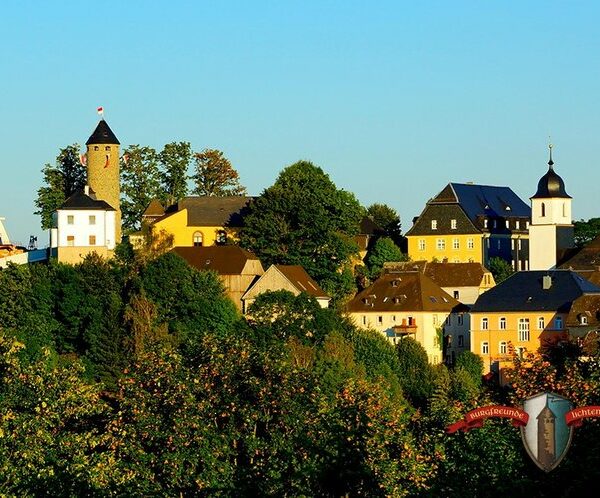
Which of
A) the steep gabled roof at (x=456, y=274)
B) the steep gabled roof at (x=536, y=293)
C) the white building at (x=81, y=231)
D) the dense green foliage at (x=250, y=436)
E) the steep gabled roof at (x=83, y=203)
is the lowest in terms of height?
the dense green foliage at (x=250, y=436)

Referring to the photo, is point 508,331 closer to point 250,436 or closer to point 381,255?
point 381,255

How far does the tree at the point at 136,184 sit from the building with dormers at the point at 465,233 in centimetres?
1630

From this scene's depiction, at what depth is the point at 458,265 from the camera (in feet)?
366

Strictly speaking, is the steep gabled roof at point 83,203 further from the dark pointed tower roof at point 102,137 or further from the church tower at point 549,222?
the church tower at point 549,222

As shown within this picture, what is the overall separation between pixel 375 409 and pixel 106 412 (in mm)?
9073

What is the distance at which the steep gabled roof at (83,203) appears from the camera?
100m

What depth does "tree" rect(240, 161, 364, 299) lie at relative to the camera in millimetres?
103250

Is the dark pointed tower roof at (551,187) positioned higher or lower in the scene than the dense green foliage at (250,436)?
higher

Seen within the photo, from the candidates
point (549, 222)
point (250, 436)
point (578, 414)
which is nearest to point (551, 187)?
point (549, 222)

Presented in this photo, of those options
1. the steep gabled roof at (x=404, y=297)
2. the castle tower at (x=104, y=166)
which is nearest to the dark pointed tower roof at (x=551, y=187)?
the steep gabled roof at (x=404, y=297)

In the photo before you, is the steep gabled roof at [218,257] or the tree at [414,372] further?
the steep gabled roof at [218,257]

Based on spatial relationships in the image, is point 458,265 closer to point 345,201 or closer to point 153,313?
point 345,201

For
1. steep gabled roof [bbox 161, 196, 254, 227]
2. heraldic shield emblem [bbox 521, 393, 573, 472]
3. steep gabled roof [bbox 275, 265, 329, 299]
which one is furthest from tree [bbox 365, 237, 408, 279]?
heraldic shield emblem [bbox 521, 393, 573, 472]

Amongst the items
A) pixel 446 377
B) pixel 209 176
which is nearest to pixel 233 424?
pixel 446 377
